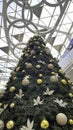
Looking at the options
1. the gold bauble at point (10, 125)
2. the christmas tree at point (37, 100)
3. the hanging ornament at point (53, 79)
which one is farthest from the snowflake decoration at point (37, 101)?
the hanging ornament at point (53, 79)

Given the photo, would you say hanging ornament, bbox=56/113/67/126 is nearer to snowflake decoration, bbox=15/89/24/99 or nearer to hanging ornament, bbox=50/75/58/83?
snowflake decoration, bbox=15/89/24/99

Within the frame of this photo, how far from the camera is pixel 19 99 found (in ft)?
11.1

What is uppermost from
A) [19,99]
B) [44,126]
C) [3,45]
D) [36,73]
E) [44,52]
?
[3,45]

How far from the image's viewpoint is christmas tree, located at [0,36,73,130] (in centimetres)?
300

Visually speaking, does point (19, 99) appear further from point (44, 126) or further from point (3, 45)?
point (3, 45)

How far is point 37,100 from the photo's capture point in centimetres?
323

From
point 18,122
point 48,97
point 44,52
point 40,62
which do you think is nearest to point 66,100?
point 48,97

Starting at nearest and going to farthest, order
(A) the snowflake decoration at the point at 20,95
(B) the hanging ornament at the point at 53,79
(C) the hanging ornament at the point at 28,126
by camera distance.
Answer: (C) the hanging ornament at the point at 28,126 → (A) the snowflake decoration at the point at 20,95 → (B) the hanging ornament at the point at 53,79

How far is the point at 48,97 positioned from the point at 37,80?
45 cm

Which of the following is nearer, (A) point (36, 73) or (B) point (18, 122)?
(B) point (18, 122)

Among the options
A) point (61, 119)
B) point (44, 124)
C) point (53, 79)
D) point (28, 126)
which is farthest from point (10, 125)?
point (53, 79)

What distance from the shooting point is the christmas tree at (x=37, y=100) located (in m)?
3.00

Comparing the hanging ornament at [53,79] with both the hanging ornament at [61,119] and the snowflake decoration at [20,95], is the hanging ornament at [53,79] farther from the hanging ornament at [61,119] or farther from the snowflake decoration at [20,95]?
the hanging ornament at [61,119]

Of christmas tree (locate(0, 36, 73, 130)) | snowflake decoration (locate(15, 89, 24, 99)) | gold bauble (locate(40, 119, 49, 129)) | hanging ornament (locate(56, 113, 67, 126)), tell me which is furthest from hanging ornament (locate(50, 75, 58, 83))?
gold bauble (locate(40, 119, 49, 129))
